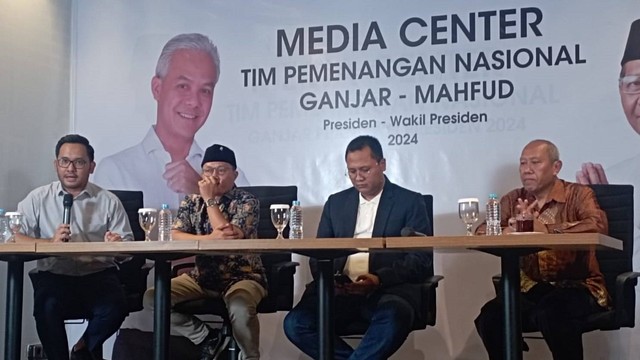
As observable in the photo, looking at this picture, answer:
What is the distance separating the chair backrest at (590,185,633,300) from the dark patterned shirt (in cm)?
166

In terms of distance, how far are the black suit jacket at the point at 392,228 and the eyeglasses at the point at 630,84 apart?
134 centimetres

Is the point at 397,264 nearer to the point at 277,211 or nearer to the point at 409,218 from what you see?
the point at 409,218

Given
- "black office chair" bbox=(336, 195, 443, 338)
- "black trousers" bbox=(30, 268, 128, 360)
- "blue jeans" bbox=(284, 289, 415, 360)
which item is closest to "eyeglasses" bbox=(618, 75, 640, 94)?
"black office chair" bbox=(336, 195, 443, 338)

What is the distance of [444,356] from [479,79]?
5.21 feet

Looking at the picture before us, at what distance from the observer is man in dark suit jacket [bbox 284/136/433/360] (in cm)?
386

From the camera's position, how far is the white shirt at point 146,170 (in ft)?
18.1

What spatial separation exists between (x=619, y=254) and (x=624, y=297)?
308mm

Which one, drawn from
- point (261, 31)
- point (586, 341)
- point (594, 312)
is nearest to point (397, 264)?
point (594, 312)

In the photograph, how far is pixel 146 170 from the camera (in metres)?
5.58

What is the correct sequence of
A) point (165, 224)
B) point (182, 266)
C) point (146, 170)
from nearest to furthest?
point (165, 224)
point (182, 266)
point (146, 170)

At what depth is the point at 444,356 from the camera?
4934mm

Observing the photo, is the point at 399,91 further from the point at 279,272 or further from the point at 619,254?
the point at 619,254

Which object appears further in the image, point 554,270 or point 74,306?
point 74,306

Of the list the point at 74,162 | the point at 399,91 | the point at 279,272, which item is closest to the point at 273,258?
the point at 279,272
